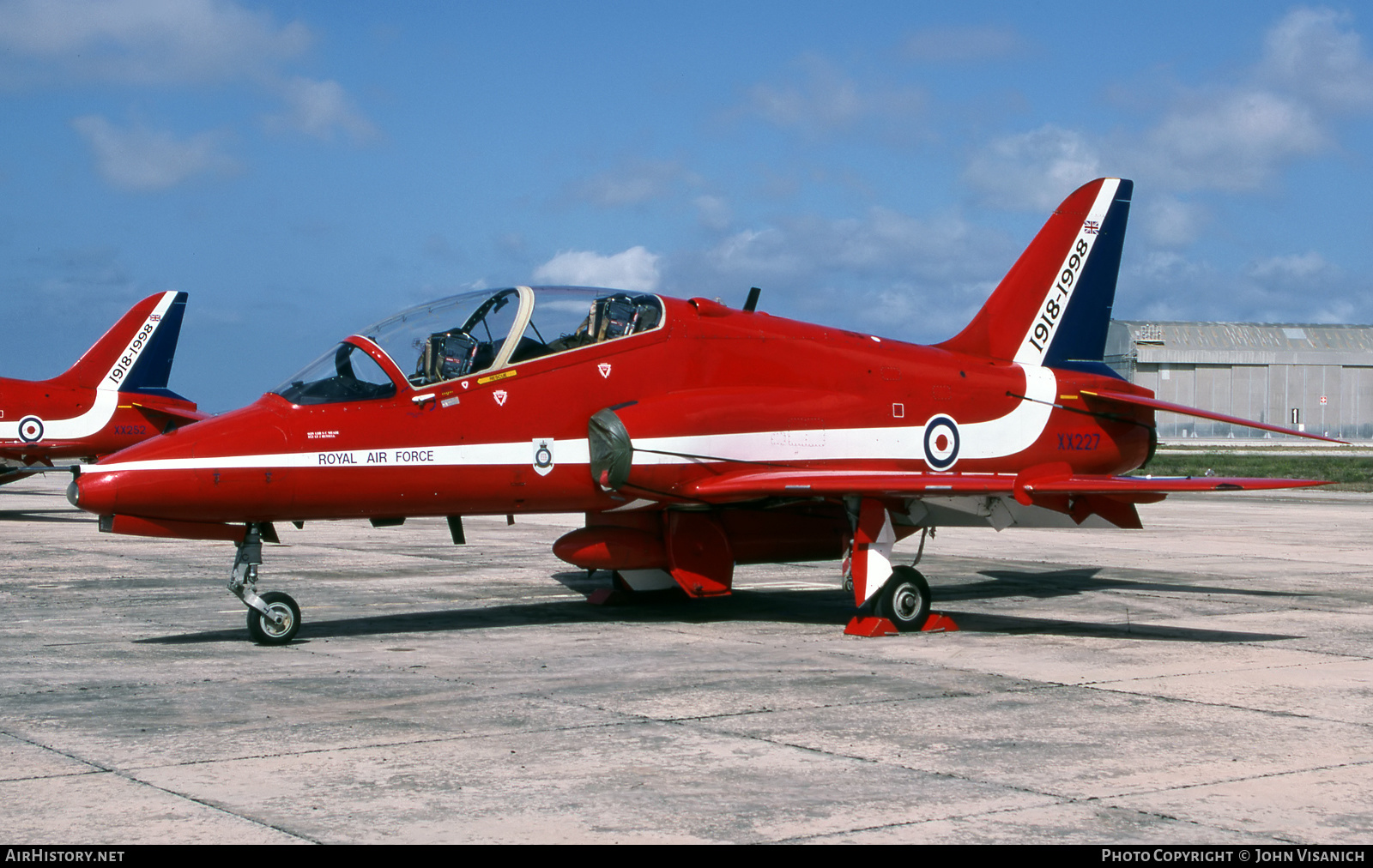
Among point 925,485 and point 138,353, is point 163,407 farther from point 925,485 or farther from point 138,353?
point 925,485

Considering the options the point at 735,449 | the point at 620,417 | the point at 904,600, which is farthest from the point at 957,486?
the point at 620,417

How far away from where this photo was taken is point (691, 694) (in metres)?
8.30

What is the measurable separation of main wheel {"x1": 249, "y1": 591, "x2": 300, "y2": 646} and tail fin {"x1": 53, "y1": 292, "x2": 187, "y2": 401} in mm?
21649

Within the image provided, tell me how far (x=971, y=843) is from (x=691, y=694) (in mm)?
3389

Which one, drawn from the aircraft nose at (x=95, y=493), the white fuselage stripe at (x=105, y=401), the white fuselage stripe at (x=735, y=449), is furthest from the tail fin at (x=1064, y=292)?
the white fuselage stripe at (x=105, y=401)

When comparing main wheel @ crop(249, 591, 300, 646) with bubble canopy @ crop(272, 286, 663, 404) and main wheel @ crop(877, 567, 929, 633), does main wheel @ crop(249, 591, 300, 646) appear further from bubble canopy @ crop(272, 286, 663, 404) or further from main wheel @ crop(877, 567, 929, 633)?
main wheel @ crop(877, 567, 929, 633)

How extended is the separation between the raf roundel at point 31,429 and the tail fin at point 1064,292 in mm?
21592

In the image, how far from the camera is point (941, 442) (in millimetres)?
12664

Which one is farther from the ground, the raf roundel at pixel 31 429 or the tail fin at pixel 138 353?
the tail fin at pixel 138 353

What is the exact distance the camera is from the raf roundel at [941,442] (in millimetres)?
12562

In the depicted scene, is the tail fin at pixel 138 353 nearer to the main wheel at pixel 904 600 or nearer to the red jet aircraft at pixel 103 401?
the red jet aircraft at pixel 103 401

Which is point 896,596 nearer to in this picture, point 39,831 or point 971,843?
point 971,843

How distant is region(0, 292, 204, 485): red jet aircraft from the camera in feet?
92.8
